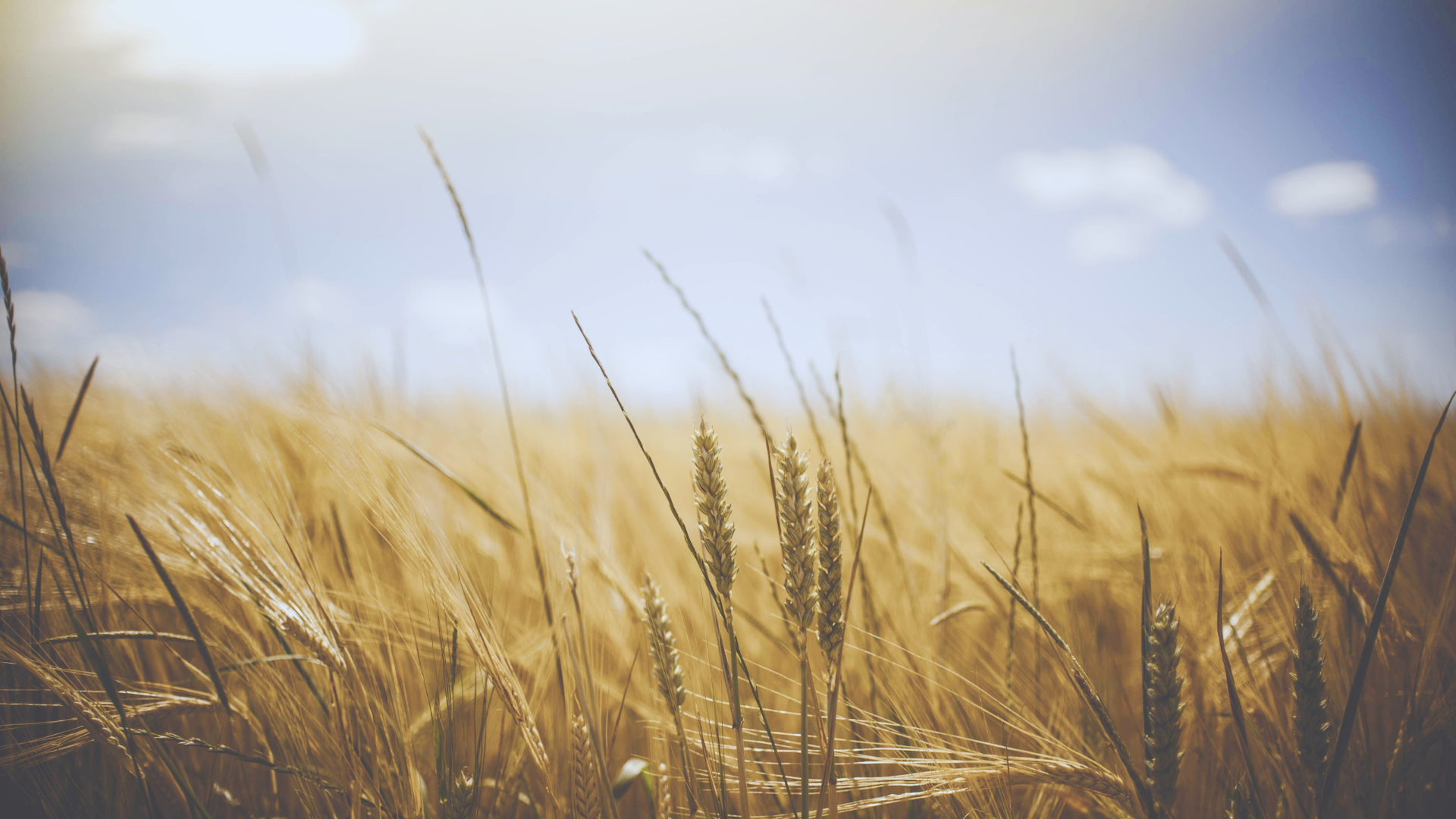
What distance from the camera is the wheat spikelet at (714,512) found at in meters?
0.49

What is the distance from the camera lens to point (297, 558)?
27.4 inches

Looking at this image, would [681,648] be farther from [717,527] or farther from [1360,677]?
[1360,677]

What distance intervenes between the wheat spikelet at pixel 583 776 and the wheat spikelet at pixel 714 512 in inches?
11.9

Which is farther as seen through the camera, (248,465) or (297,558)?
(248,465)

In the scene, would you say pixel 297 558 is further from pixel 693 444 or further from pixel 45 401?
pixel 45 401

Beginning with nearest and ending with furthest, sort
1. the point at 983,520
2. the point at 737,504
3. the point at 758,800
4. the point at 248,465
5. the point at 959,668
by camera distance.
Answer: the point at 758,800 < the point at 959,668 < the point at 248,465 < the point at 983,520 < the point at 737,504

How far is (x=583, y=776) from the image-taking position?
621mm

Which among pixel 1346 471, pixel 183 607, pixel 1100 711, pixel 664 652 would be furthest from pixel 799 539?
pixel 1346 471

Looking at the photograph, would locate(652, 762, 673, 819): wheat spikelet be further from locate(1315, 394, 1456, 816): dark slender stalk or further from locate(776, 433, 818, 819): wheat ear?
locate(1315, 394, 1456, 816): dark slender stalk

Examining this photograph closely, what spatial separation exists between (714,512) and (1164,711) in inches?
20.0

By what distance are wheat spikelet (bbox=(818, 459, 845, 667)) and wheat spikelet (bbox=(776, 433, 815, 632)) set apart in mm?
18

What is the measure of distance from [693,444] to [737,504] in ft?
4.70

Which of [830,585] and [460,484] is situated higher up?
[460,484]

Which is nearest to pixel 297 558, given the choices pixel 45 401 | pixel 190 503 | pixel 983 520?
pixel 190 503
